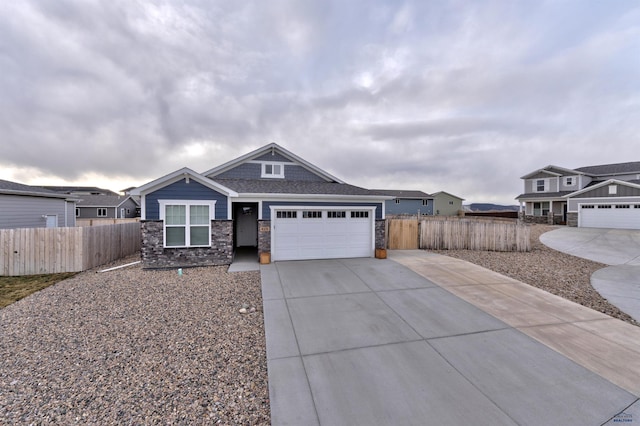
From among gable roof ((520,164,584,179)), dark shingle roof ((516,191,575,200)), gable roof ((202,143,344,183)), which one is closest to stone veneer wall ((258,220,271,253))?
gable roof ((202,143,344,183))

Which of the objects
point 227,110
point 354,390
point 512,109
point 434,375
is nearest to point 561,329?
point 434,375

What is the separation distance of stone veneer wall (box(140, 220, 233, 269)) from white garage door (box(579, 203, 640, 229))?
30371 mm

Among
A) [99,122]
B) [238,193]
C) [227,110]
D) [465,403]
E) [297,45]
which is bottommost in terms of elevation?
[465,403]

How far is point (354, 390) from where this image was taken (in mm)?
3426

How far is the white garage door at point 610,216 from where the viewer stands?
2075cm

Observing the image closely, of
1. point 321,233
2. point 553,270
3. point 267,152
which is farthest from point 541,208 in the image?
point 267,152

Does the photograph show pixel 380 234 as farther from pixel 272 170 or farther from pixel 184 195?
pixel 184 195

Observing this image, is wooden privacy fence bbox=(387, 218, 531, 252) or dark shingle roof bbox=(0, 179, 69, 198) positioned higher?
dark shingle roof bbox=(0, 179, 69, 198)

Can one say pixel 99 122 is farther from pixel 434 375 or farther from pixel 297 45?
pixel 434 375

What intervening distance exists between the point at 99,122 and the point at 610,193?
37.5 metres

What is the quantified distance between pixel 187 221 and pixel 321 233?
18.3ft

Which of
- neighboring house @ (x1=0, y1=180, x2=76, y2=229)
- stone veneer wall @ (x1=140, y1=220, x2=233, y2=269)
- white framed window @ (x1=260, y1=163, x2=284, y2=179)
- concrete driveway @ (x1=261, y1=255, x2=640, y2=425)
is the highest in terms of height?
white framed window @ (x1=260, y1=163, x2=284, y2=179)

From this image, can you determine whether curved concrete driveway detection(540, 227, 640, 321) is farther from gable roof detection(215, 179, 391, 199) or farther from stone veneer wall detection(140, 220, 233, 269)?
stone veneer wall detection(140, 220, 233, 269)

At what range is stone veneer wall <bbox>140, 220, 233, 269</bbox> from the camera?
1000 cm
